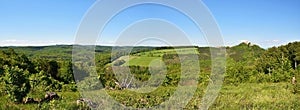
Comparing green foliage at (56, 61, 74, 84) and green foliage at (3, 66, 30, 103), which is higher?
green foliage at (3, 66, 30, 103)

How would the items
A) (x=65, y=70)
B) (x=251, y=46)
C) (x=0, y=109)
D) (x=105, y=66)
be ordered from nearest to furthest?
(x=0, y=109)
(x=105, y=66)
(x=65, y=70)
(x=251, y=46)

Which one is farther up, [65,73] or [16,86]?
[16,86]

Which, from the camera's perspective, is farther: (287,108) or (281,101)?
(281,101)

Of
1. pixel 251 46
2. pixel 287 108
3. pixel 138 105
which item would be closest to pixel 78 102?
pixel 138 105

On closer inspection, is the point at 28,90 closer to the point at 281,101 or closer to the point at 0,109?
the point at 0,109

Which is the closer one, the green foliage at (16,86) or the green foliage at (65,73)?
the green foliage at (16,86)

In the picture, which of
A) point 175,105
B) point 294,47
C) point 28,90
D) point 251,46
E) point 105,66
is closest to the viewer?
point 175,105

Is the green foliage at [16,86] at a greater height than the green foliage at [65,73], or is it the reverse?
the green foliage at [16,86]

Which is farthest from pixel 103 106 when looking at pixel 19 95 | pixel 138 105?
pixel 19 95

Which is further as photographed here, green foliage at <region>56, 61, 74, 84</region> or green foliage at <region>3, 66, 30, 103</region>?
green foliage at <region>56, 61, 74, 84</region>

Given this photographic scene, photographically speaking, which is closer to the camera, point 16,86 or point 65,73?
point 16,86
